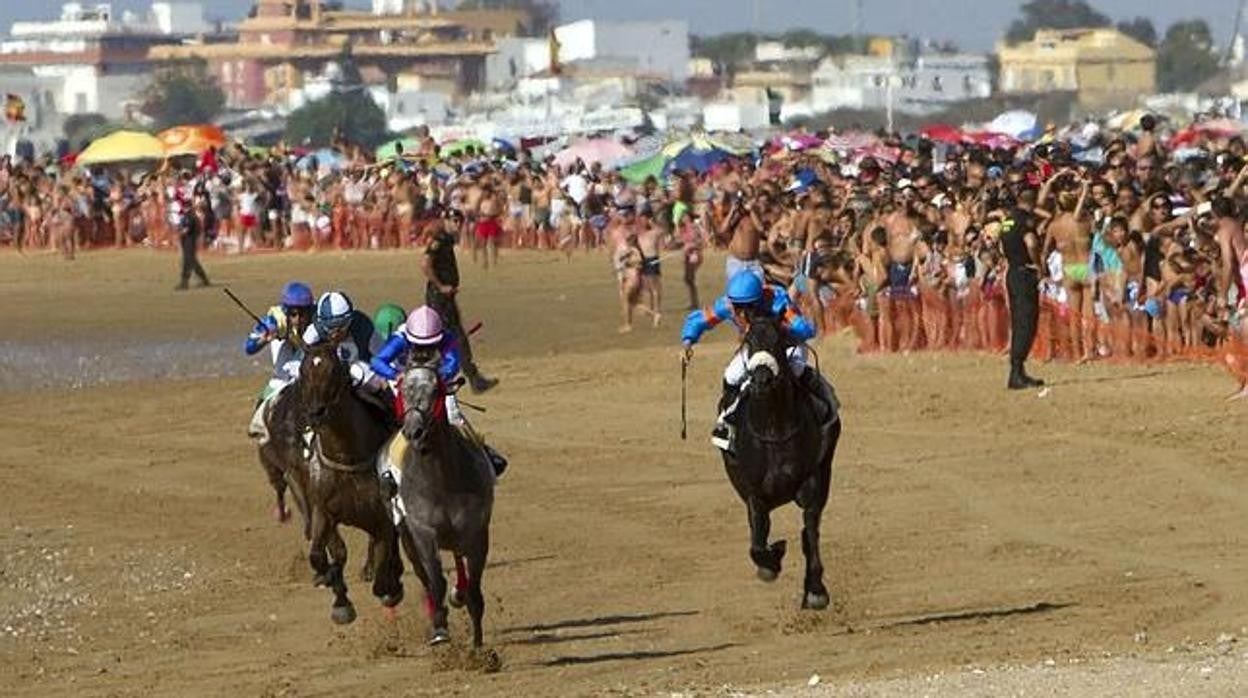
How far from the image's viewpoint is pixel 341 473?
16406 mm

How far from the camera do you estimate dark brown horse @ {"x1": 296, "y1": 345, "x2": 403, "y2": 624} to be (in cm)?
1606

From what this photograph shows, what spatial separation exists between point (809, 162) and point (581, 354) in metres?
13.7

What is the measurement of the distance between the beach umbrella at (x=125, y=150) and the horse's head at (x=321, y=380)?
49315mm

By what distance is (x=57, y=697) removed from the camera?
591 inches

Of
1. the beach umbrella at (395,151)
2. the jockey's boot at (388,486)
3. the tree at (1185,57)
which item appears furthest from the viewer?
the tree at (1185,57)

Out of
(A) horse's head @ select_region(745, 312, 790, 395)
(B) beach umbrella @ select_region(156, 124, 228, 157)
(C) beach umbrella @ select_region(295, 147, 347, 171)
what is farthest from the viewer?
(B) beach umbrella @ select_region(156, 124, 228, 157)

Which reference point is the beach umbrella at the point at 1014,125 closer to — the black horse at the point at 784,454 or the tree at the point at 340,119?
the black horse at the point at 784,454

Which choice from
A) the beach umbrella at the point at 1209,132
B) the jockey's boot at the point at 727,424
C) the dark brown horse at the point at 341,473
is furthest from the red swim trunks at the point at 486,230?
the jockey's boot at the point at 727,424

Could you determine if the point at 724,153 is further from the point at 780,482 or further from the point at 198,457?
the point at 780,482

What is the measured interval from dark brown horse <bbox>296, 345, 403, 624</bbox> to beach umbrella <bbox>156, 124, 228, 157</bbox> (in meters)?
48.8

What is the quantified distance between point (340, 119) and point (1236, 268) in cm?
13075

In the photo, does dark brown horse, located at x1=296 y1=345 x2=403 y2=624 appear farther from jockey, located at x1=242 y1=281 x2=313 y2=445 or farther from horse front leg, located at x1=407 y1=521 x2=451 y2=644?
jockey, located at x1=242 y1=281 x2=313 y2=445

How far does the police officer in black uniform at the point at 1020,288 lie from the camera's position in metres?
25.7

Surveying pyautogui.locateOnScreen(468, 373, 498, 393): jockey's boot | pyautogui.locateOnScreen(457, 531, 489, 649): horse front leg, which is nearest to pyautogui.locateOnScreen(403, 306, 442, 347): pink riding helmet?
pyautogui.locateOnScreen(457, 531, 489, 649): horse front leg
